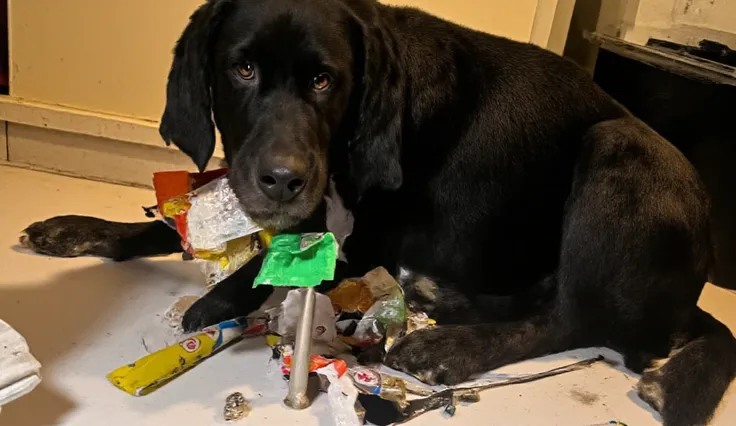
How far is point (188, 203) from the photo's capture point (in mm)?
1359

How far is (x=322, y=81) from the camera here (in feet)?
4.16

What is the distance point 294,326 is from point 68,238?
2.05 ft

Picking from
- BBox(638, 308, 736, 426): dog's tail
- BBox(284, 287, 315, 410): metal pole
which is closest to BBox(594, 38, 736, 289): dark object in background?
BBox(638, 308, 736, 426): dog's tail

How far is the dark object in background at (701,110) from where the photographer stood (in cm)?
210

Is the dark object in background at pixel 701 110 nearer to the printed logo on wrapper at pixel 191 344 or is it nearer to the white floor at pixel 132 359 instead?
the white floor at pixel 132 359

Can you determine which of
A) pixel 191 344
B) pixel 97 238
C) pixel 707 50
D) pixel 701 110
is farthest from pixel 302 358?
pixel 707 50

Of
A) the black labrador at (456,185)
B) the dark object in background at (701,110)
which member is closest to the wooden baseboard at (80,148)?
the black labrador at (456,185)

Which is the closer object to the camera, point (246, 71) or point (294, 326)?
point (246, 71)

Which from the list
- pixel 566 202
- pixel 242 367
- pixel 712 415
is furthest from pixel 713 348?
pixel 242 367

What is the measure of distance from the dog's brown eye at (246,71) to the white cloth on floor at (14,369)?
55cm

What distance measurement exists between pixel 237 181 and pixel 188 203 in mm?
152

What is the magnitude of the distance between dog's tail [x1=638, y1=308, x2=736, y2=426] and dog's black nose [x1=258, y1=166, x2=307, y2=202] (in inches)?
32.0

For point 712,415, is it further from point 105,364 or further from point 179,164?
point 179,164

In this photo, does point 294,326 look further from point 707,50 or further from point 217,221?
point 707,50
